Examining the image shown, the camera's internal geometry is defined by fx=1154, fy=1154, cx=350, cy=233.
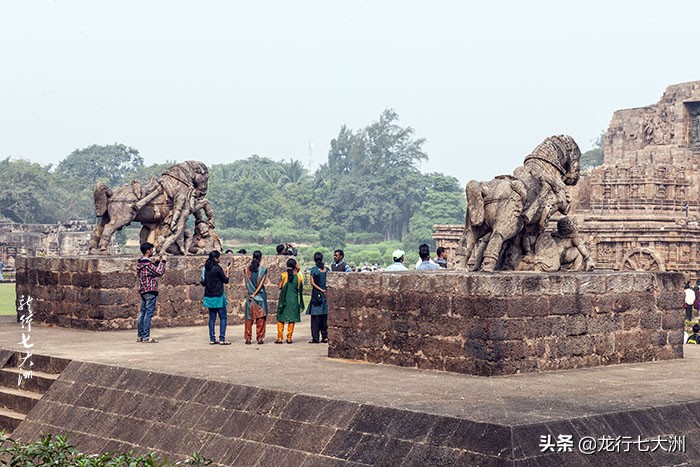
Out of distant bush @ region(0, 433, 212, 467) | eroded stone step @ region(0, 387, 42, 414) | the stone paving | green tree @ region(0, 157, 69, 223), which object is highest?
green tree @ region(0, 157, 69, 223)

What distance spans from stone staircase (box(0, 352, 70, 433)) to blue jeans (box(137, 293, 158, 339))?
1.60 metres

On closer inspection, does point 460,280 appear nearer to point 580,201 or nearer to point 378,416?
point 378,416

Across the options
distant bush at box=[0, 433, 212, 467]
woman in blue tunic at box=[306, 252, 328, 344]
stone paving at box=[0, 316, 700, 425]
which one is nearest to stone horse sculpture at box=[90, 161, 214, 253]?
stone paving at box=[0, 316, 700, 425]

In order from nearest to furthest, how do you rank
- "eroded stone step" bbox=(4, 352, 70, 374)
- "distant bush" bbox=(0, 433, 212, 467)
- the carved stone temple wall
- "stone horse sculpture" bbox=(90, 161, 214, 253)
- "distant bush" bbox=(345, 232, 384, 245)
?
"distant bush" bbox=(0, 433, 212, 467)
"eroded stone step" bbox=(4, 352, 70, 374)
"stone horse sculpture" bbox=(90, 161, 214, 253)
the carved stone temple wall
"distant bush" bbox=(345, 232, 384, 245)

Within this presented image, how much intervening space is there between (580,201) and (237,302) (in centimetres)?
2823

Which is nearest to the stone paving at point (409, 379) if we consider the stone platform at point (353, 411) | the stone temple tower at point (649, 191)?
the stone platform at point (353, 411)

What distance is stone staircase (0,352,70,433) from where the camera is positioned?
35.2ft

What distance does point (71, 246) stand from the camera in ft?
165

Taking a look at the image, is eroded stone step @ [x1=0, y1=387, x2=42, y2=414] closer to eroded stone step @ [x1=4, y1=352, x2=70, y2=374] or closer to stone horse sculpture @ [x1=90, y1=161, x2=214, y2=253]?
eroded stone step @ [x1=4, y1=352, x2=70, y2=374]

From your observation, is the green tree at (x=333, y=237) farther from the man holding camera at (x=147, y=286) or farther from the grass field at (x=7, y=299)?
the man holding camera at (x=147, y=286)

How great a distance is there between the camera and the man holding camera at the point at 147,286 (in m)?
12.6

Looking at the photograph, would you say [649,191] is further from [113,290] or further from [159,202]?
[113,290]

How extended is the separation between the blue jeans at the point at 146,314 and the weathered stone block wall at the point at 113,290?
1.48 m

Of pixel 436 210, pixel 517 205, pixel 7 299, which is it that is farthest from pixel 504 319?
pixel 436 210
